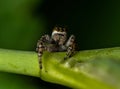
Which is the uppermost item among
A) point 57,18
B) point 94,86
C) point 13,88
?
point 57,18

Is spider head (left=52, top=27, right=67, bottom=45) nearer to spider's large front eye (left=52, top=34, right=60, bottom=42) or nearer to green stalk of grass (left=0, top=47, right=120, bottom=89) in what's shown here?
spider's large front eye (left=52, top=34, right=60, bottom=42)

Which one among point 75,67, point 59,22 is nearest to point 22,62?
point 75,67

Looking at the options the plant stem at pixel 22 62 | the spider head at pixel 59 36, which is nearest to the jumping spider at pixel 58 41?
the spider head at pixel 59 36

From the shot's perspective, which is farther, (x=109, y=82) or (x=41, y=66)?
(x=41, y=66)

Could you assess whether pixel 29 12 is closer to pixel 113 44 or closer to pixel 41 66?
pixel 113 44

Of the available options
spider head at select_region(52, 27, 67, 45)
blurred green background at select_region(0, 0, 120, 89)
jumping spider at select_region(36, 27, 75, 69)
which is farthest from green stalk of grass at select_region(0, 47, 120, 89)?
blurred green background at select_region(0, 0, 120, 89)

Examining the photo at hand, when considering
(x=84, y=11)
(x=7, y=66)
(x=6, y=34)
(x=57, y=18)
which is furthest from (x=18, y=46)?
(x=7, y=66)
